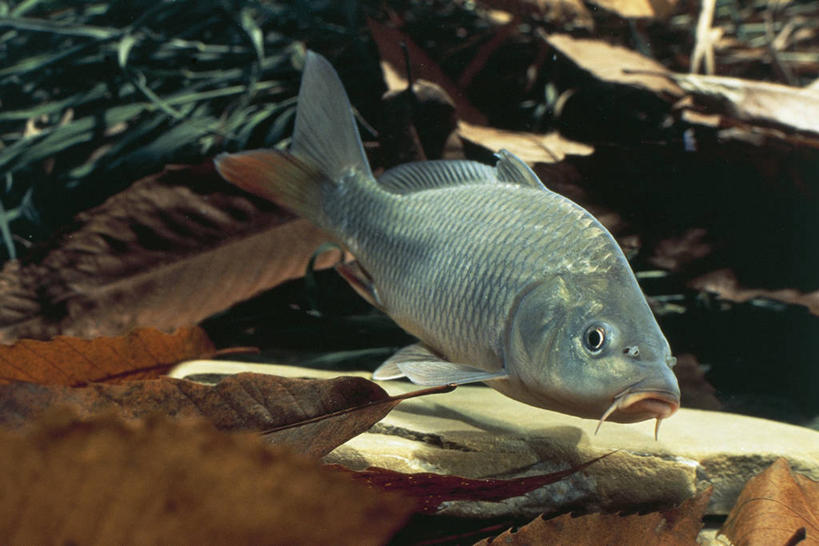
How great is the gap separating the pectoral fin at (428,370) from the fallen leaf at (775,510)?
0.48 m

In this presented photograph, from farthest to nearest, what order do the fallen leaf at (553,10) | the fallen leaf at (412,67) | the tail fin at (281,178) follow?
1. the fallen leaf at (553,10)
2. the fallen leaf at (412,67)
3. the tail fin at (281,178)

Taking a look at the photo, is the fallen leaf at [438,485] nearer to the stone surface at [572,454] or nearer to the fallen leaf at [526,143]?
the stone surface at [572,454]

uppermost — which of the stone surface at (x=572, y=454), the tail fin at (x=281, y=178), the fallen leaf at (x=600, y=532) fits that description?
the tail fin at (x=281, y=178)

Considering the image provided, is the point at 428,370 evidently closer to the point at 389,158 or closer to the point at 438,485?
the point at 438,485

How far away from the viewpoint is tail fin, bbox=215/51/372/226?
170 cm

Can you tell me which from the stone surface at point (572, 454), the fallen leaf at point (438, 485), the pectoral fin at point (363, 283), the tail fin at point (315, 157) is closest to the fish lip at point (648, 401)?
the fallen leaf at point (438, 485)

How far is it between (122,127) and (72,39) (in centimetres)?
66

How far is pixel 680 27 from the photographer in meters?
3.15

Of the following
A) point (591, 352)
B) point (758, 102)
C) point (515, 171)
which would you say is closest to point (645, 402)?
point (591, 352)

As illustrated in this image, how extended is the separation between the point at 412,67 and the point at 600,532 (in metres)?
1.74

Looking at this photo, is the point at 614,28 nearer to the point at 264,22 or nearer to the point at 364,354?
the point at 264,22

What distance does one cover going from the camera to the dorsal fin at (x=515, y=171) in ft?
4.39

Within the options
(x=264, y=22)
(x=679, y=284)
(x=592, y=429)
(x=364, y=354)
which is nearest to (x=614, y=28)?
(x=679, y=284)

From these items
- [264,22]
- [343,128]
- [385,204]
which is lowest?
[385,204]
